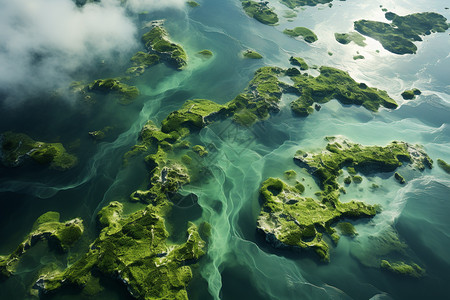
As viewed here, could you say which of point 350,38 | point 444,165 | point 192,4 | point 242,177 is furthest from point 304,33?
point 242,177

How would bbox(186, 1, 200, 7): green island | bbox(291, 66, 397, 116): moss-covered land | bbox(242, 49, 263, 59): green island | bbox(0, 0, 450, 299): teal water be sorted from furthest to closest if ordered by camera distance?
bbox(186, 1, 200, 7): green island
bbox(242, 49, 263, 59): green island
bbox(291, 66, 397, 116): moss-covered land
bbox(0, 0, 450, 299): teal water

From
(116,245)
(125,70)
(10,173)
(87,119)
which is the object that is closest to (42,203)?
(10,173)

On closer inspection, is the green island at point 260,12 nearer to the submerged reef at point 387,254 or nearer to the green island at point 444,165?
the green island at point 444,165

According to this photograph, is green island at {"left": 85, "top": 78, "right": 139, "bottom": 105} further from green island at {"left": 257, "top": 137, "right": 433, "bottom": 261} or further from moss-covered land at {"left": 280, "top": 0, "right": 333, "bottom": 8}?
moss-covered land at {"left": 280, "top": 0, "right": 333, "bottom": 8}

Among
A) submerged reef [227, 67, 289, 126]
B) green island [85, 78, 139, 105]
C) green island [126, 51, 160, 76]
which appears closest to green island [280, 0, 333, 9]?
submerged reef [227, 67, 289, 126]

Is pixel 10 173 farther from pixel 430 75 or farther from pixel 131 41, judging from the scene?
pixel 430 75

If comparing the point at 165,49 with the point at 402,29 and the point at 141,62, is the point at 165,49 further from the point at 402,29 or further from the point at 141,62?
the point at 402,29
